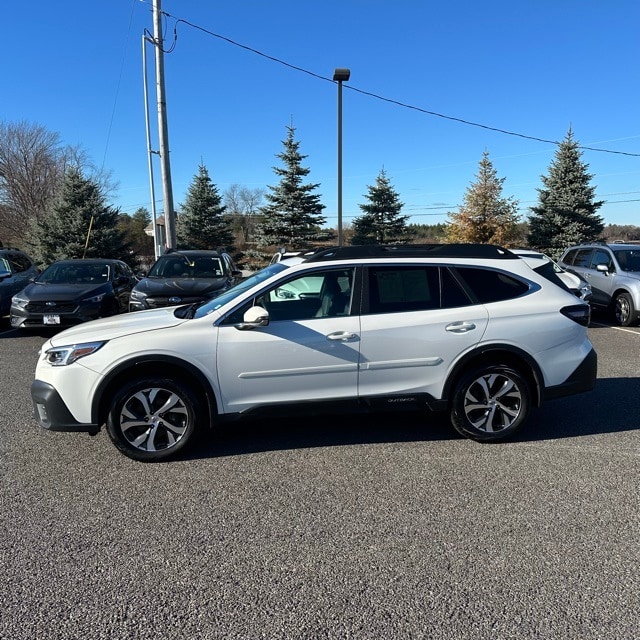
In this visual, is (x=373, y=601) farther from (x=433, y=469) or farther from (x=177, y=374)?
(x=177, y=374)

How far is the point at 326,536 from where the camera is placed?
3.00 meters

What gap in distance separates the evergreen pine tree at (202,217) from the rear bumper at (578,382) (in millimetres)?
29954

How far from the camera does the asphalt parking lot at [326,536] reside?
233 centimetres

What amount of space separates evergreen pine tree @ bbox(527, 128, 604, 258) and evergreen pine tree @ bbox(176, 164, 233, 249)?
64.2ft

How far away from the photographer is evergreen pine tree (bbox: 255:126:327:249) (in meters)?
28.5

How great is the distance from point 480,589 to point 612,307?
34.6ft

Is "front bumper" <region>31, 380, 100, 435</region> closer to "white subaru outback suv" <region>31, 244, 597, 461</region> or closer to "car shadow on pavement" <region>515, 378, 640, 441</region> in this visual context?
"white subaru outback suv" <region>31, 244, 597, 461</region>

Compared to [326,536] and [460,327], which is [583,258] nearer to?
[460,327]

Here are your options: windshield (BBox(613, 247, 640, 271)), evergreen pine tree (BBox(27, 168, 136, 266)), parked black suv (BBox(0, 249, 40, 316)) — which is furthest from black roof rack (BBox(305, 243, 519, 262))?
evergreen pine tree (BBox(27, 168, 136, 266))

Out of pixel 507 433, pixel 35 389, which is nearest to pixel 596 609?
pixel 507 433

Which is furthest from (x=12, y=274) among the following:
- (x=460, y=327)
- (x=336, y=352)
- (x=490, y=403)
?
(x=490, y=403)

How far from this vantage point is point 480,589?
2.52m

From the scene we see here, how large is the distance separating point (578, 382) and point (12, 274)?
11577 mm

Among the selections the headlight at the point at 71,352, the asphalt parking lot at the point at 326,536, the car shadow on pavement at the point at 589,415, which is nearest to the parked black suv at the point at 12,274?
the asphalt parking lot at the point at 326,536
